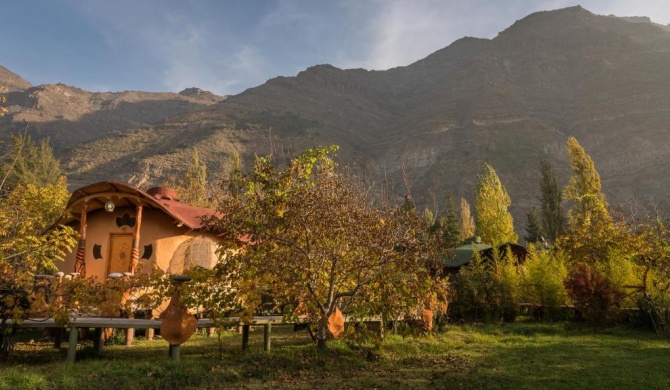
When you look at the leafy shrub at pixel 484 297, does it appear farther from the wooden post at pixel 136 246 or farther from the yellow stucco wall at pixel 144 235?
the wooden post at pixel 136 246

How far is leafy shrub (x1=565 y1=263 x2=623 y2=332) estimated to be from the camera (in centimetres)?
1229

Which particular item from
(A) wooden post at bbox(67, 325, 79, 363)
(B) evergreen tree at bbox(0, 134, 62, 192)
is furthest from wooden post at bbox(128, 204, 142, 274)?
(B) evergreen tree at bbox(0, 134, 62, 192)

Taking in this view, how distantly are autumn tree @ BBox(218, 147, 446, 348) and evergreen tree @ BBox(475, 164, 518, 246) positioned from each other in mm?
24011

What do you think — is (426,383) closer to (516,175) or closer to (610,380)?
(610,380)

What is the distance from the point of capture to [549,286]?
Answer: 14.9 meters

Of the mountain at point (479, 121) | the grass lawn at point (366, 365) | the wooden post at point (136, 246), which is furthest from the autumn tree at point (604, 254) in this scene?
the mountain at point (479, 121)

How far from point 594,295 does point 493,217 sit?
21.2 m

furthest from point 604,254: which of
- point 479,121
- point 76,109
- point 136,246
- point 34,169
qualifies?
point 76,109

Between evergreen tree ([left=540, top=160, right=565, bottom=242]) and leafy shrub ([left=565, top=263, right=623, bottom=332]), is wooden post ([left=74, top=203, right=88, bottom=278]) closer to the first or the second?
leafy shrub ([left=565, top=263, right=623, bottom=332])

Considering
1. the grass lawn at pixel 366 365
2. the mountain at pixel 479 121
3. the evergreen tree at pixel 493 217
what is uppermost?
the mountain at pixel 479 121

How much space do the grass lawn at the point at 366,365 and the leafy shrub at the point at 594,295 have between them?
1.41 m

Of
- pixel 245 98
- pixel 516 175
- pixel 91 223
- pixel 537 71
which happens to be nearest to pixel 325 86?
pixel 245 98

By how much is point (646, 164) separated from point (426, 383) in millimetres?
84478

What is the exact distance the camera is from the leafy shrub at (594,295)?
12289 mm
